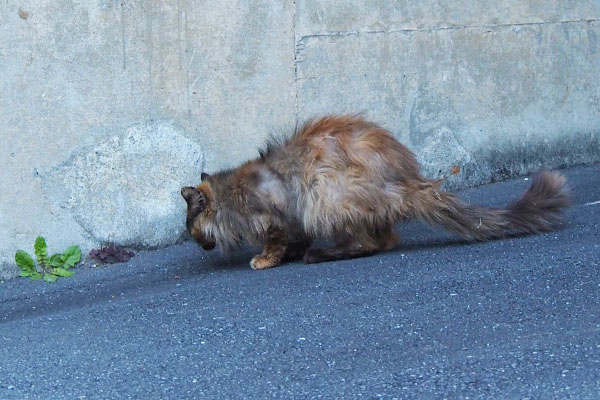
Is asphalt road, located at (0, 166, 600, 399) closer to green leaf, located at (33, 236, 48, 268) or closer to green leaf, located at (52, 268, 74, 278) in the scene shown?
green leaf, located at (52, 268, 74, 278)

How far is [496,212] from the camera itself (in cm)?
650

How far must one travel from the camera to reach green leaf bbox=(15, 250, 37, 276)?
6.75 meters

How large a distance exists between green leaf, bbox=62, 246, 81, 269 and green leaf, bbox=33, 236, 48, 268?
14 centimetres

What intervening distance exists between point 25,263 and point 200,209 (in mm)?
1284

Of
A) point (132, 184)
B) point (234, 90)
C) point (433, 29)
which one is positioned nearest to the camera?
point (132, 184)

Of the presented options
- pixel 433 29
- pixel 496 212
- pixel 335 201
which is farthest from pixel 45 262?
pixel 433 29

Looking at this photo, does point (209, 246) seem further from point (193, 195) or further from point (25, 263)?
point (25, 263)

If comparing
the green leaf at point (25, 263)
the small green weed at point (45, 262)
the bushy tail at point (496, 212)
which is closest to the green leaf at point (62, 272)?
the small green weed at point (45, 262)

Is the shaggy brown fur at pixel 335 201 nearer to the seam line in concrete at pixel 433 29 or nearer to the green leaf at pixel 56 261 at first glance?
the green leaf at pixel 56 261

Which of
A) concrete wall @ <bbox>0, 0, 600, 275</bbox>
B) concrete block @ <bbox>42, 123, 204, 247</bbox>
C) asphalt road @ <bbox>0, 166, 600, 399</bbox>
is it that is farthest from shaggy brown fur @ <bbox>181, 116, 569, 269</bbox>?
Result: concrete wall @ <bbox>0, 0, 600, 275</bbox>

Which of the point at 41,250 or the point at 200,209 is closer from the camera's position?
the point at 200,209

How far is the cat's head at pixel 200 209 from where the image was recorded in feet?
21.9

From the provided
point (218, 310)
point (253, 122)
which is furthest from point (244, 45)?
point (218, 310)

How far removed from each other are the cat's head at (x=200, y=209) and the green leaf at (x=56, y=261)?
0.98 metres
